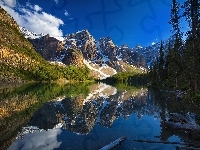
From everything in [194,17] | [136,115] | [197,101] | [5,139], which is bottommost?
[5,139]

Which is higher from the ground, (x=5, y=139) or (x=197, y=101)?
(x=197, y=101)

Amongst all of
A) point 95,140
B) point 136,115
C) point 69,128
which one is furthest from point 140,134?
point 136,115

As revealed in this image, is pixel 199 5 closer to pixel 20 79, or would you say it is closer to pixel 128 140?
pixel 128 140

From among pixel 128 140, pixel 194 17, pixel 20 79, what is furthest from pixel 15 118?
pixel 20 79

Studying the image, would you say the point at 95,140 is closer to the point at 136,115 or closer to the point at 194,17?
the point at 136,115

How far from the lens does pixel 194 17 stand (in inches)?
1431

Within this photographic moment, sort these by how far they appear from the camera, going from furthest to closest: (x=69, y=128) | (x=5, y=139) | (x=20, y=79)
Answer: (x=20, y=79) → (x=69, y=128) → (x=5, y=139)

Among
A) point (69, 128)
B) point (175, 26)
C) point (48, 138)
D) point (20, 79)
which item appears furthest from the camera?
point (20, 79)

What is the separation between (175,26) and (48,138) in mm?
43580

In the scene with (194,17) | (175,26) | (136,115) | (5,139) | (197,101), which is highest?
(175,26)

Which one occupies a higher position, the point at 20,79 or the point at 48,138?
the point at 20,79

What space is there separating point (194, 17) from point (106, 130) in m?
24.2

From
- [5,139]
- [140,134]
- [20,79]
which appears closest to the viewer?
[5,139]

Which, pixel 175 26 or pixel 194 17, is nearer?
pixel 194 17
